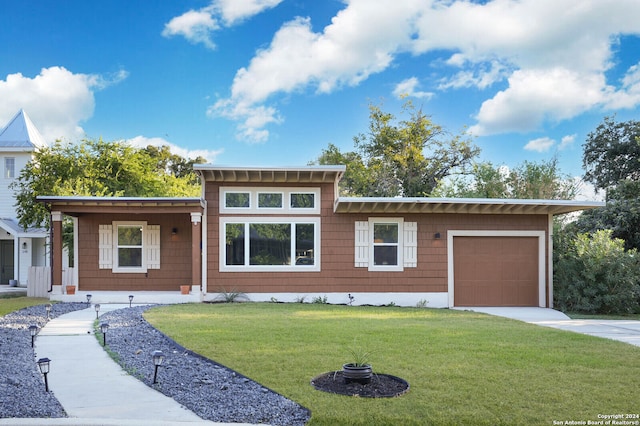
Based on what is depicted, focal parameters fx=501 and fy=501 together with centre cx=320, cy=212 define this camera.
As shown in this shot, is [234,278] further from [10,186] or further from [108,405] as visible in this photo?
[10,186]

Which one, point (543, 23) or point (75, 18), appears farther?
point (75, 18)

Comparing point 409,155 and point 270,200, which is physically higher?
point 409,155

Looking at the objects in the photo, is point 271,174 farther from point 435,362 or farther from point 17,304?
point 435,362

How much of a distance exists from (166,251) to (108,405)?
978cm

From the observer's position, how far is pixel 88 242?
1345cm

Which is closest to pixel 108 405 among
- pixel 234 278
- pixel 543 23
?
pixel 234 278

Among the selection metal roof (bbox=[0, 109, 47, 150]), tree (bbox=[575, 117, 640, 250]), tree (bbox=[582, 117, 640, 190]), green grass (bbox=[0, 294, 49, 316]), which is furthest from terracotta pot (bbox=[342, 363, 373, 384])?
tree (bbox=[582, 117, 640, 190])

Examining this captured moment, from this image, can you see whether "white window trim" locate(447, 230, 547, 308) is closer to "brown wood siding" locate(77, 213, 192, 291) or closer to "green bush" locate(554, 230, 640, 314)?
"green bush" locate(554, 230, 640, 314)

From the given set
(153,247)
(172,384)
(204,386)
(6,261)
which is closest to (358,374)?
(204,386)

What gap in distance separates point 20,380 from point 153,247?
29.2 feet

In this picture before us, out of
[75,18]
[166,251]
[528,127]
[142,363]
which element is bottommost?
[142,363]

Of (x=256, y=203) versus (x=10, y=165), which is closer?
(x=256, y=203)

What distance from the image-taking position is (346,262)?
12984 mm

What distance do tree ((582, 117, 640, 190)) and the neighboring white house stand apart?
26.0 meters
